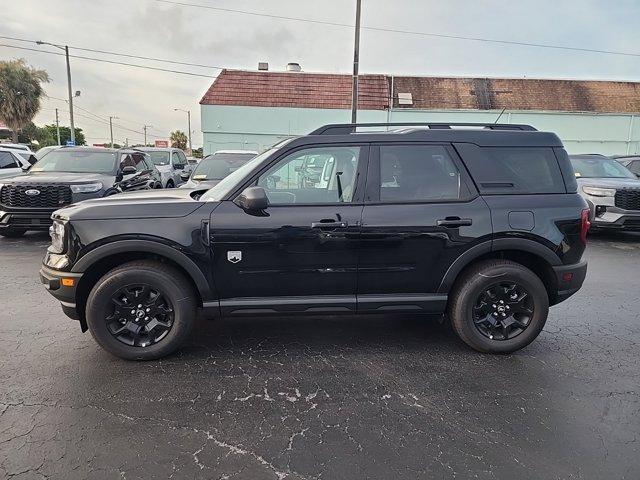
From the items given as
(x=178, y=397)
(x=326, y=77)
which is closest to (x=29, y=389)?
(x=178, y=397)

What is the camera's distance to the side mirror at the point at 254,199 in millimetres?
3363

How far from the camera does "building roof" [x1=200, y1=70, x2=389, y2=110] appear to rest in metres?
24.7

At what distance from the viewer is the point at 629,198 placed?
889 cm

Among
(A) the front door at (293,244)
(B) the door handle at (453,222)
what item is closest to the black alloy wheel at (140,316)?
(A) the front door at (293,244)

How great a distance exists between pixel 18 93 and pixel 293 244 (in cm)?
4156

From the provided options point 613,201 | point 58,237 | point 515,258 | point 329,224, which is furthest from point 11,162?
point 613,201

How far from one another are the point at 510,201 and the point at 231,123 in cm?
2261

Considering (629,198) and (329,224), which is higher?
→ (329,224)

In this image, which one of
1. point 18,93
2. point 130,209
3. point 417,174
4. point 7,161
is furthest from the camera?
point 18,93

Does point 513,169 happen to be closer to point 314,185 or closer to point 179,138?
point 314,185

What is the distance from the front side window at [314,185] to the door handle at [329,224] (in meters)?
0.20

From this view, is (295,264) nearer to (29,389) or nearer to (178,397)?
(178,397)

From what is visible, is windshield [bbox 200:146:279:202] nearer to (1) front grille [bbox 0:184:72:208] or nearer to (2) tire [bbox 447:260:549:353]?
(2) tire [bbox 447:260:549:353]

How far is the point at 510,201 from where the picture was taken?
373cm
